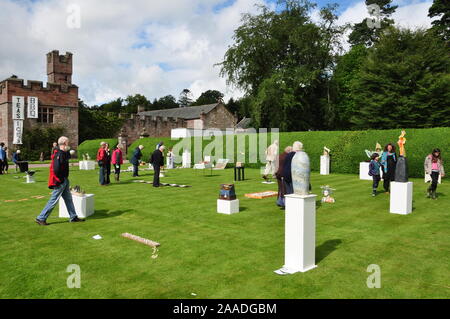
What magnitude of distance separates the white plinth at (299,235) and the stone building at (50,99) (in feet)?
125

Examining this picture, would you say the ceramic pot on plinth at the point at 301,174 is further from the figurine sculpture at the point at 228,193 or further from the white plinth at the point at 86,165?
the white plinth at the point at 86,165

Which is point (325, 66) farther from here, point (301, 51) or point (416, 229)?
point (416, 229)

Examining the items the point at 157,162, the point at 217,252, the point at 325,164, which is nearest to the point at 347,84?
the point at 325,164

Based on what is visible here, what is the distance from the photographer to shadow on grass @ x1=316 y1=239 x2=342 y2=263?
18.6 feet

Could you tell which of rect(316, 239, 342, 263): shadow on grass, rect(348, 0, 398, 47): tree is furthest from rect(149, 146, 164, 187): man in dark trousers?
rect(348, 0, 398, 47): tree

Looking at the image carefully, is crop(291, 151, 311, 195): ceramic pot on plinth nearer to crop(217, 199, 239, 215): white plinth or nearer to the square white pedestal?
crop(217, 199, 239, 215): white plinth

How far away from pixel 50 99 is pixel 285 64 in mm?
26769

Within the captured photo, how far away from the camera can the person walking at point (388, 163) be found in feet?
37.9

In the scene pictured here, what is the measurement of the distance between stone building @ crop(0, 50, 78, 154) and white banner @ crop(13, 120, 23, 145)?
2.85ft

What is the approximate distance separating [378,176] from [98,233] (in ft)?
29.8

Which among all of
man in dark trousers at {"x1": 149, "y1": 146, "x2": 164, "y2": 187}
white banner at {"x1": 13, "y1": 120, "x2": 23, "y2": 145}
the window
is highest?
the window

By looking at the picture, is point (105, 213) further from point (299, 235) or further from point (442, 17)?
point (442, 17)

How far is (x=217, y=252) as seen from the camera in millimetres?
5883

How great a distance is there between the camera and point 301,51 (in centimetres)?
3325
